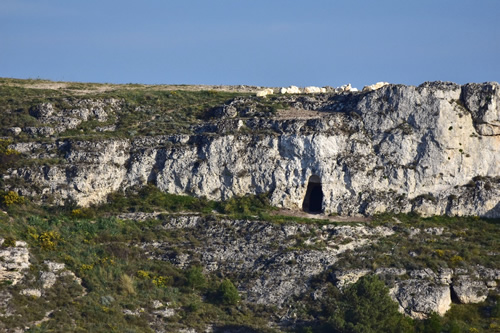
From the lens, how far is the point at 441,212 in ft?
235

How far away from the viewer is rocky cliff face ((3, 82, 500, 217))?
71.5 m

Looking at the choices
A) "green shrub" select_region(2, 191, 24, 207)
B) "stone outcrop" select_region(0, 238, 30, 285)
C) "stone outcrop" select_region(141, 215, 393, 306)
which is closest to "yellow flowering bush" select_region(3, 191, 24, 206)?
"green shrub" select_region(2, 191, 24, 207)

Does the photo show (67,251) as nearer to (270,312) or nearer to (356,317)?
(270,312)

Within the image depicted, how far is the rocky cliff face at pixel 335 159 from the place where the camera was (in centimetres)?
7150

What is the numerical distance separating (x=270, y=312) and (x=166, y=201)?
1513 cm

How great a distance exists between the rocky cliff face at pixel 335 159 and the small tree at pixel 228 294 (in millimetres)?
11637

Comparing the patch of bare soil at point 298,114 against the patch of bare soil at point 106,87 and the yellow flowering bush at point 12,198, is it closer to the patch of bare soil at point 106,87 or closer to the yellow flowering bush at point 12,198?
the patch of bare soil at point 106,87

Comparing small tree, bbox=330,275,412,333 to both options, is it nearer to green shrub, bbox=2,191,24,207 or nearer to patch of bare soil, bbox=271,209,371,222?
patch of bare soil, bbox=271,209,371,222

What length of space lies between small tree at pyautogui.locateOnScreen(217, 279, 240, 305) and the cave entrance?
1282 cm

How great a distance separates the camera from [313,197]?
2931 inches

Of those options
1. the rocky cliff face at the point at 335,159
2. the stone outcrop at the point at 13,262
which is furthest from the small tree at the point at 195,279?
the stone outcrop at the point at 13,262

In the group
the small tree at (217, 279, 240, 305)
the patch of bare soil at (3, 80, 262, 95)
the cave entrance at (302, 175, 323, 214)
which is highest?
the patch of bare soil at (3, 80, 262, 95)

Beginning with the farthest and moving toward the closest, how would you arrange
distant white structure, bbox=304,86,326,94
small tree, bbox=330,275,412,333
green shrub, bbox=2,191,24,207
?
distant white structure, bbox=304,86,326,94, green shrub, bbox=2,191,24,207, small tree, bbox=330,275,412,333

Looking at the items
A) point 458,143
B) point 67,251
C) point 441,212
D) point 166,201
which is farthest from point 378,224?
point 67,251
